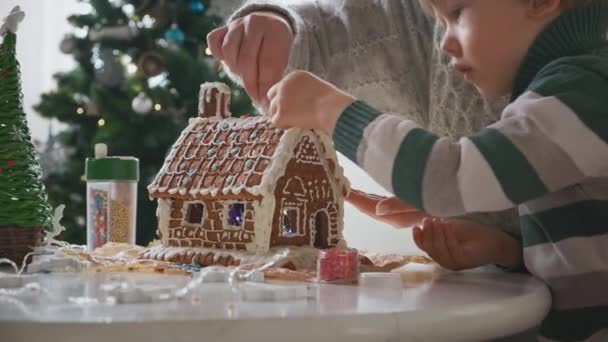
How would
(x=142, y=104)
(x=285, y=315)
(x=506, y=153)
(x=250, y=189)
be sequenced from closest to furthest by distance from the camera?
(x=285, y=315) → (x=506, y=153) → (x=250, y=189) → (x=142, y=104)

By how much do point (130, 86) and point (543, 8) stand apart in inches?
75.1

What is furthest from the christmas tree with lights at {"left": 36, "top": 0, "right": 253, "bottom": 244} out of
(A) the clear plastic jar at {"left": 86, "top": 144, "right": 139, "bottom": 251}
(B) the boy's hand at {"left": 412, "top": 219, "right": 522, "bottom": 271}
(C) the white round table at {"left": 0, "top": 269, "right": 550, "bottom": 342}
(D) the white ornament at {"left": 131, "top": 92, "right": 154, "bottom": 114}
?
(C) the white round table at {"left": 0, "top": 269, "right": 550, "bottom": 342}

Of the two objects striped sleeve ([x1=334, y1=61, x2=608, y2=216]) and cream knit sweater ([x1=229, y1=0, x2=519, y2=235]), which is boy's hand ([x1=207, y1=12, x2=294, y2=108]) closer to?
cream knit sweater ([x1=229, y1=0, x2=519, y2=235])

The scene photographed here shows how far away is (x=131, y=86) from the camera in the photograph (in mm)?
2512

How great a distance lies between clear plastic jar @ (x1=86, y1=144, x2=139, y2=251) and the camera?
1.24m

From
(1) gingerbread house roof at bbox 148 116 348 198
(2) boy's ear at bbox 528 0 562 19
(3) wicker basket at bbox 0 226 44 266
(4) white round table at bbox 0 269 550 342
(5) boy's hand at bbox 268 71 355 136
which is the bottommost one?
(4) white round table at bbox 0 269 550 342

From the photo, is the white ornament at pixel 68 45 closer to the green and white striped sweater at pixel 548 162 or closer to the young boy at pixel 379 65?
the young boy at pixel 379 65

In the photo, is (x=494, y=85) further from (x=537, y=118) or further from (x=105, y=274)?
(x=105, y=274)

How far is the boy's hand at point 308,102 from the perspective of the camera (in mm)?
800

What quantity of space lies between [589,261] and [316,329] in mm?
381

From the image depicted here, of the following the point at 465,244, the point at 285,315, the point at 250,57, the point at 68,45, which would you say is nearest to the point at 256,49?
the point at 250,57

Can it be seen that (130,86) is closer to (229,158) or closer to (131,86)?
(131,86)

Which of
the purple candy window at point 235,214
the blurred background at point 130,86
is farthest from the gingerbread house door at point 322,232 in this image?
the blurred background at point 130,86

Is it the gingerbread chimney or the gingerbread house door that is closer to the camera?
the gingerbread house door
